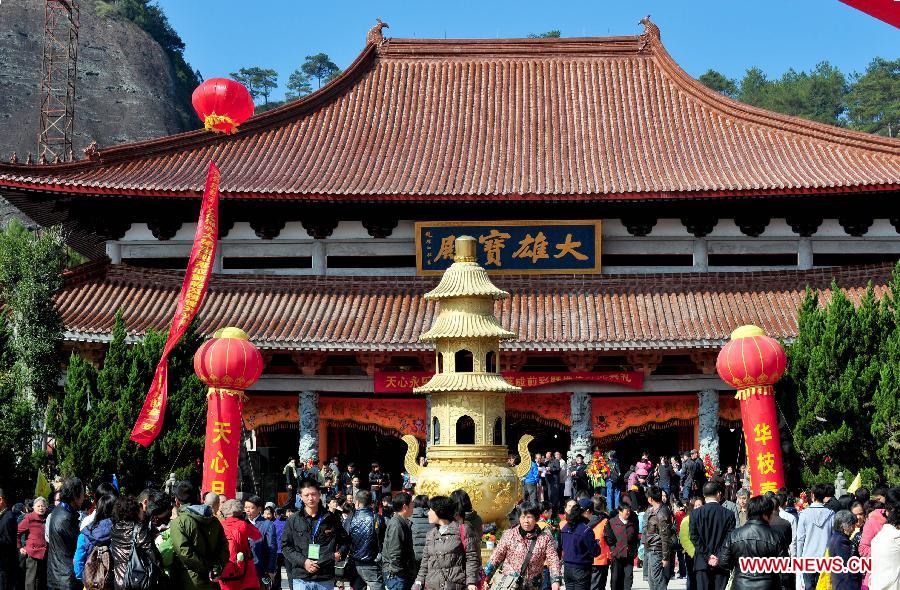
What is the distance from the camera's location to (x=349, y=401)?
85.4 feet

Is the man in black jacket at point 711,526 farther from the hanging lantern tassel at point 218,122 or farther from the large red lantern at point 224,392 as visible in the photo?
the hanging lantern tassel at point 218,122

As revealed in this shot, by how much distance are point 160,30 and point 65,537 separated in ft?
274

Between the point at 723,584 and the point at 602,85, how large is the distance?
66.1 feet

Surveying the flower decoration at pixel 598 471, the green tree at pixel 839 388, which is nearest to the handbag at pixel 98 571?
the green tree at pixel 839 388

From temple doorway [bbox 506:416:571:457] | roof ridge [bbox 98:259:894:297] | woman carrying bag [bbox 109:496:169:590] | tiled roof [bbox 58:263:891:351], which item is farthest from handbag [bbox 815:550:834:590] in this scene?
temple doorway [bbox 506:416:571:457]

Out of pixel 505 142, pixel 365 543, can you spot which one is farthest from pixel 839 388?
pixel 365 543

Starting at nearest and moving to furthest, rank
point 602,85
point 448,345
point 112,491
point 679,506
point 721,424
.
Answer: point 112,491 → point 448,345 → point 679,506 → point 721,424 → point 602,85

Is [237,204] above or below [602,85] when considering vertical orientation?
below

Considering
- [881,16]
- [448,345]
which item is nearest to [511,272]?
[448,345]

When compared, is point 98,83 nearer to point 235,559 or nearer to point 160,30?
point 160,30

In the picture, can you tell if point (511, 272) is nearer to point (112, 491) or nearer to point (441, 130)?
point (441, 130)

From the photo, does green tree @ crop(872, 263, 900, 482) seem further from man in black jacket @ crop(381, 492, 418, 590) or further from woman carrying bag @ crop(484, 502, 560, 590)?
woman carrying bag @ crop(484, 502, 560, 590)

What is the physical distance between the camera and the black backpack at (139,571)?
333 inches

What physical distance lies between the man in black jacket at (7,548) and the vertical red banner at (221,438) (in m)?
8.41
